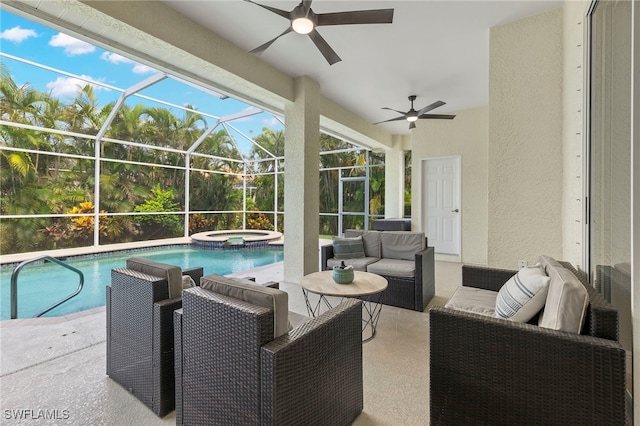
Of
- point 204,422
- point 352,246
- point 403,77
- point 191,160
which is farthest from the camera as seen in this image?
point 191,160

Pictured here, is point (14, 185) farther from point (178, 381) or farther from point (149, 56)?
point (178, 381)

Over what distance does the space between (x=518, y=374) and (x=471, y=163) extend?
206 inches

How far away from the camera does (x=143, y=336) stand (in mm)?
1707

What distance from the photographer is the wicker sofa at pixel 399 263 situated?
322 centimetres

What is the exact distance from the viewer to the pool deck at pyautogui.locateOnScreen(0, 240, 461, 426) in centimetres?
163

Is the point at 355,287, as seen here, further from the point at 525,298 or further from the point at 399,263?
the point at 399,263

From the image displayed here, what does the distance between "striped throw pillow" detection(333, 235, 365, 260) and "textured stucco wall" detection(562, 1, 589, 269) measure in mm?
2182

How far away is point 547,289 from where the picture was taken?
157cm

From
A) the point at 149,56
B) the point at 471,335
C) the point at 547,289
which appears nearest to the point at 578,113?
the point at 547,289

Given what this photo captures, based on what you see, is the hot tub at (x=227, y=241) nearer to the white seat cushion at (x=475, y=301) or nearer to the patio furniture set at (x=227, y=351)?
the patio furniture set at (x=227, y=351)

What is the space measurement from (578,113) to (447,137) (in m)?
3.90

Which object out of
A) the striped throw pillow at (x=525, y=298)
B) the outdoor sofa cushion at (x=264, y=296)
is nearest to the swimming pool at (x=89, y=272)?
the outdoor sofa cushion at (x=264, y=296)

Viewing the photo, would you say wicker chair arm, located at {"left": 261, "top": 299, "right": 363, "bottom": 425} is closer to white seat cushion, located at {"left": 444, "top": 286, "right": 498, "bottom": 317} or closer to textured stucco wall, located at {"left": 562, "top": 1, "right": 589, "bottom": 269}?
white seat cushion, located at {"left": 444, "top": 286, "right": 498, "bottom": 317}

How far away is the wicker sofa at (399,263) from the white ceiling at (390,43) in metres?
2.34
